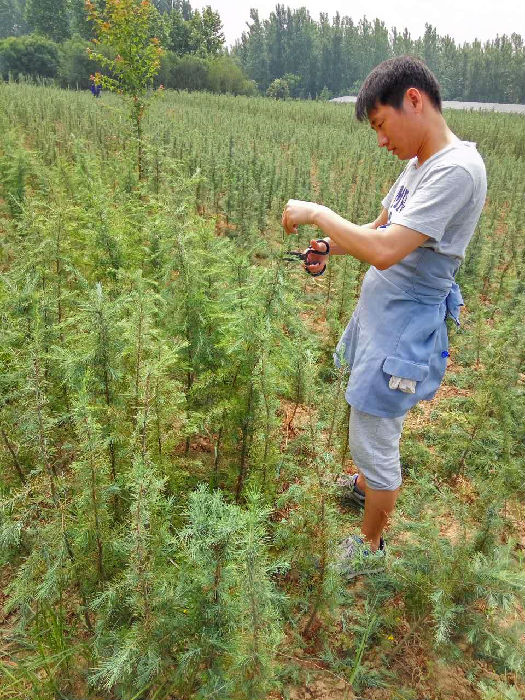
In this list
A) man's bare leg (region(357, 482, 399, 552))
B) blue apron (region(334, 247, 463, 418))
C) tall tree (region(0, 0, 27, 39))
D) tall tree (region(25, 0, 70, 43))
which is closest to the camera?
blue apron (region(334, 247, 463, 418))

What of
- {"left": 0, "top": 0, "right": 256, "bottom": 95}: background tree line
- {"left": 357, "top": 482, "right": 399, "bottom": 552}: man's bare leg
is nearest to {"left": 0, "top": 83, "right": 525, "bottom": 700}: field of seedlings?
{"left": 357, "top": 482, "right": 399, "bottom": 552}: man's bare leg

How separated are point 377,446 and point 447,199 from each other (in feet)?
3.46

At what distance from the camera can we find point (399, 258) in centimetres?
164

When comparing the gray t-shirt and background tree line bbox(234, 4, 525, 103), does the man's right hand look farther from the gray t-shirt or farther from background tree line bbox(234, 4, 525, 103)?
background tree line bbox(234, 4, 525, 103)

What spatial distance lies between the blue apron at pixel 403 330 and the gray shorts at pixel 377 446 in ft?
0.32

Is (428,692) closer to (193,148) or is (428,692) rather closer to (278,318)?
(278,318)

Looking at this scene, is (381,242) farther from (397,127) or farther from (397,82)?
(397,82)

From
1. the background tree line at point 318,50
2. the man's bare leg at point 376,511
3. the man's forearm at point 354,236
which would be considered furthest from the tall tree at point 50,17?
the man's bare leg at point 376,511

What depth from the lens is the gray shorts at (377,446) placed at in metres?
2.02

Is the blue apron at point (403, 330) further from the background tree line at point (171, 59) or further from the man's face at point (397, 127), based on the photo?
the background tree line at point (171, 59)

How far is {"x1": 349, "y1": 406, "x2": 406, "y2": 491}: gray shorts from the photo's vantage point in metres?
2.02

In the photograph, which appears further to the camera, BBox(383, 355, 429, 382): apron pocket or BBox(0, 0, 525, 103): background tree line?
BBox(0, 0, 525, 103): background tree line

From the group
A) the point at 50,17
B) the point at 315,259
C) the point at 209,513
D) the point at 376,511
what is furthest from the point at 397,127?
the point at 50,17

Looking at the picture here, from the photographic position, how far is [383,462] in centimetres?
205
